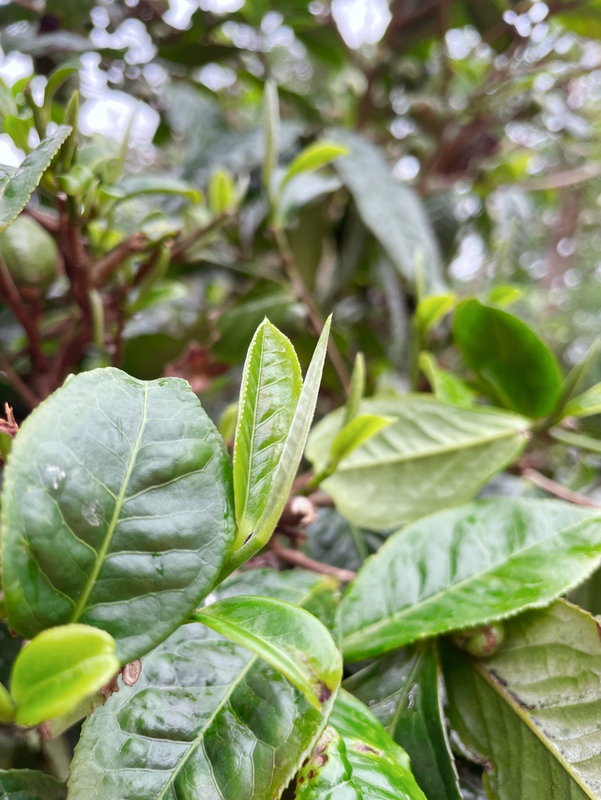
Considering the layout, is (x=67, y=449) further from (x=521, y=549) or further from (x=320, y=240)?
(x=320, y=240)

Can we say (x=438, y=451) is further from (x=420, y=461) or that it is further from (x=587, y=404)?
(x=587, y=404)

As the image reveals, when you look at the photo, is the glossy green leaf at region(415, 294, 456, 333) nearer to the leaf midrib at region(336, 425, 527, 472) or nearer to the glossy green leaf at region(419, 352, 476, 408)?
the glossy green leaf at region(419, 352, 476, 408)

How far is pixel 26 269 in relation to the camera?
391 mm

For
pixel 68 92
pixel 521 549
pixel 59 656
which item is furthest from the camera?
pixel 68 92

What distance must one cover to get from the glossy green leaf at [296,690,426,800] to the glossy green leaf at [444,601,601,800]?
0.08m

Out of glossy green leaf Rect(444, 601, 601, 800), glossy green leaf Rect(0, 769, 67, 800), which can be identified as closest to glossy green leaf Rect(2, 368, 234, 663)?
glossy green leaf Rect(0, 769, 67, 800)

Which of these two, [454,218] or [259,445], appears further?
[454,218]

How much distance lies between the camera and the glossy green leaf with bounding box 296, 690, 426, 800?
0.70 feet

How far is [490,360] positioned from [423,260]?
0.20 metres

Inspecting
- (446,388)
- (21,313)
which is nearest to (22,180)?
(21,313)

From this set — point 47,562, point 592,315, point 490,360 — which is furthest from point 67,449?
point 592,315

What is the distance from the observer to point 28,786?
24cm

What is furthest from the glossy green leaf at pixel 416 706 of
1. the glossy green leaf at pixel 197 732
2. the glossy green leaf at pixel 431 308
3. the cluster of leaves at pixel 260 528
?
the glossy green leaf at pixel 431 308

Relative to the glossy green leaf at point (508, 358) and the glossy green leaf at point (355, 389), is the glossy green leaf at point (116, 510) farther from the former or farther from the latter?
the glossy green leaf at point (508, 358)
